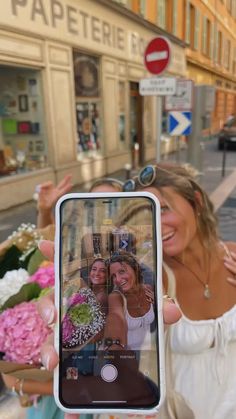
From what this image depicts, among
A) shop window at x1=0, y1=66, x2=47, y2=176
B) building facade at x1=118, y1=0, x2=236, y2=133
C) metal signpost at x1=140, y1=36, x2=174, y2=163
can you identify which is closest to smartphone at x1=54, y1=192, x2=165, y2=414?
metal signpost at x1=140, y1=36, x2=174, y2=163

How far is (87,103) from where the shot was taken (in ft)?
31.6

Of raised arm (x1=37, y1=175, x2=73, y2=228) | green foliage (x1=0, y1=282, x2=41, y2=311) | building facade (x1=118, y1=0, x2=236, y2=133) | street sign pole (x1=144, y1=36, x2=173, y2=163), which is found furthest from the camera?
building facade (x1=118, y1=0, x2=236, y2=133)

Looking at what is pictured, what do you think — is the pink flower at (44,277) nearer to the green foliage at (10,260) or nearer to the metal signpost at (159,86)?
the green foliage at (10,260)

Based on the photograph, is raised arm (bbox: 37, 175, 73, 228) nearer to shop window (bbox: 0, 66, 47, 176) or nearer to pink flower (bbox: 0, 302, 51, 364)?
pink flower (bbox: 0, 302, 51, 364)

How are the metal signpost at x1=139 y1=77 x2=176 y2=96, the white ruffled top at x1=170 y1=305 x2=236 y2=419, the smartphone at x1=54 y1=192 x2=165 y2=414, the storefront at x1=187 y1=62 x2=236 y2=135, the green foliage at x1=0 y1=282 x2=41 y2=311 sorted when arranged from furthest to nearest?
the storefront at x1=187 y1=62 x2=236 y2=135 → the metal signpost at x1=139 y1=77 x2=176 y2=96 → the white ruffled top at x1=170 y1=305 x2=236 y2=419 → the green foliage at x1=0 y1=282 x2=41 y2=311 → the smartphone at x1=54 y1=192 x2=165 y2=414

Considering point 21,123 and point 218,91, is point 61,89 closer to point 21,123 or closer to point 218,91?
point 21,123

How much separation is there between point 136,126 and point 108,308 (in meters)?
12.5

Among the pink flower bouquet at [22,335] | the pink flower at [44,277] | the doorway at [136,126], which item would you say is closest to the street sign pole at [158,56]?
the pink flower at [44,277]

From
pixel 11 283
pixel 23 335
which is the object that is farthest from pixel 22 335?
pixel 11 283

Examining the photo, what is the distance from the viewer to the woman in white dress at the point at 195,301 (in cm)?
148

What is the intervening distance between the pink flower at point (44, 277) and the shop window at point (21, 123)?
6252 mm

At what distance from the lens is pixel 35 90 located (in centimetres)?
775

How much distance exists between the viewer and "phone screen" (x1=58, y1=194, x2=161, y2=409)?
36.0 inches

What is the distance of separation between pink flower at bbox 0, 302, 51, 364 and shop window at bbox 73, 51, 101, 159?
8.35 metres
